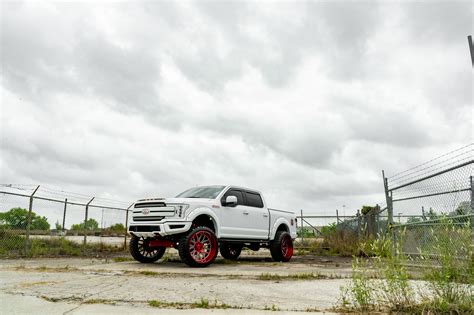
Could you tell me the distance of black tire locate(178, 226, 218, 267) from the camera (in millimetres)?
9703

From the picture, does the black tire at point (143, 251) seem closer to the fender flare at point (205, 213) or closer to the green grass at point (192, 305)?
the fender flare at point (205, 213)

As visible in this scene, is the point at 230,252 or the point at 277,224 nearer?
the point at 277,224

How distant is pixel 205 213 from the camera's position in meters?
10.4

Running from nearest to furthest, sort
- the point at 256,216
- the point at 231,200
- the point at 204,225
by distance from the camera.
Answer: the point at 204,225, the point at 231,200, the point at 256,216

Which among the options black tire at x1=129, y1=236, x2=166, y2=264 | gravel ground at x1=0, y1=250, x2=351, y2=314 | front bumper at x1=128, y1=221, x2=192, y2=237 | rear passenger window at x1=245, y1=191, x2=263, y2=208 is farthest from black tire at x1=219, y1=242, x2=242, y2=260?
gravel ground at x1=0, y1=250, x2=351, y2=314

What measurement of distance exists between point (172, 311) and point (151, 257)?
7.18 m

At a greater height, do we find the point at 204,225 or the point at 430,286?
the point at 204,225

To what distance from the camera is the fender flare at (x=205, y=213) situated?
396 inches

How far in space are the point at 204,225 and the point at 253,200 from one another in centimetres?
236

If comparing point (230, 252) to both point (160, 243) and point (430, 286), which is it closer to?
point (160, 243)

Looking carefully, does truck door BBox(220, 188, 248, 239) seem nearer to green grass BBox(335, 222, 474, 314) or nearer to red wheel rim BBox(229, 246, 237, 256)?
red wheel rim BBox(229, 246, 237, 256)

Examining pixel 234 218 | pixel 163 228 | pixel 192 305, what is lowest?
pixel 192 305

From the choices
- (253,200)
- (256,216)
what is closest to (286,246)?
(256,216)

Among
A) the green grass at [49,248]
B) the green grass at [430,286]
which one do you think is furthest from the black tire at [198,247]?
the green grass at [49,248]
